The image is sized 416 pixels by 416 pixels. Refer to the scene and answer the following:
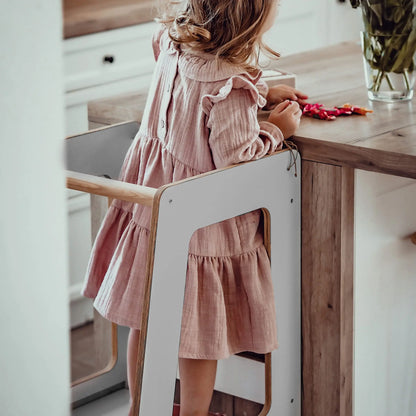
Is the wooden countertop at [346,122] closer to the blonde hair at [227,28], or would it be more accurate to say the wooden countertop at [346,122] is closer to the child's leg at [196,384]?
the blonde hair at [227,28]

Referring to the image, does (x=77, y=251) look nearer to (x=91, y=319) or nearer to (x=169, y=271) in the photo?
(x=91, y=319)

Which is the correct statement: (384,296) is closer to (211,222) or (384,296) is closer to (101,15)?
(211,222)

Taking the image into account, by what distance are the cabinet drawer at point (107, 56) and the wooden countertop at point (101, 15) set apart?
0.9 inches

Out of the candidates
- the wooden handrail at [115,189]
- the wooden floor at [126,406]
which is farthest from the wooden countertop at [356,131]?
the wooden floor at [126,406]

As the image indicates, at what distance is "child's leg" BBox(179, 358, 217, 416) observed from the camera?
4.52ft

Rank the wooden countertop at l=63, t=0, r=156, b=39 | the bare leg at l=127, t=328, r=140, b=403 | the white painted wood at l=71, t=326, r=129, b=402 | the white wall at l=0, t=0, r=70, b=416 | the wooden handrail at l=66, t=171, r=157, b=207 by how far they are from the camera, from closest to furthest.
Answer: the white wall at l=0, t=0, r=70, b=416, the wooden handrail at l=66, t=171, r=157, b=207, the bare leg at l=127, t=328, r=140, b=403, the white painted wood at l=71, t=326, r=129, b=402, the wooden countertop at l=63, t=0, r=156, b=39

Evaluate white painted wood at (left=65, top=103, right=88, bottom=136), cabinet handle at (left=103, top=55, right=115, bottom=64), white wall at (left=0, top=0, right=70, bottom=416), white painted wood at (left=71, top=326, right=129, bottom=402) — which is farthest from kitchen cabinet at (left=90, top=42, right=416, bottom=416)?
white wall at (left=0, top=0, right=70, bottom=416)

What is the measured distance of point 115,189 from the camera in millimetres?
1169

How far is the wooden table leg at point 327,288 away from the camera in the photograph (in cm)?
133

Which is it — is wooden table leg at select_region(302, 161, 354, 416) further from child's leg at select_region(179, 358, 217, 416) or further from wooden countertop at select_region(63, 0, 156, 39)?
wooden countertop at select_region(63, 0, 156, 39)

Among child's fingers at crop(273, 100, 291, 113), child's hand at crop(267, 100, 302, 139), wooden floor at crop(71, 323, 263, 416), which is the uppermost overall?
child's fingers at crop(273, 100, 291, 113)

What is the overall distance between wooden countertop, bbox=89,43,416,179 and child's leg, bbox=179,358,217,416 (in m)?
0.43

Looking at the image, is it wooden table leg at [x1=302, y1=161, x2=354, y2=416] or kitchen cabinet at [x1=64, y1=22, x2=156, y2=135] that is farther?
kitchen cabinet at [x1=64, y1=22, x2=156, y2=135]

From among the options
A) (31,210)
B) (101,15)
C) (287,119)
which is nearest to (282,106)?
→ (287,119)
